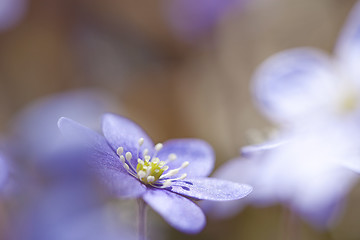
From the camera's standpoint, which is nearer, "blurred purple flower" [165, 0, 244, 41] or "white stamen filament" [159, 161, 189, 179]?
"white stamen filament" [159, 161, 189, 179]

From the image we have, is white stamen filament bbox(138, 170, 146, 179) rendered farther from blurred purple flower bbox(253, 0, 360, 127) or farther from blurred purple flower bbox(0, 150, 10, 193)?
blurred purple flower bbox(253, 0, 360, 127)

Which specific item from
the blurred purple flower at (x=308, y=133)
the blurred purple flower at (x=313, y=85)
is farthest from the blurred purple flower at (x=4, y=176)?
the blurred purple flower at (x=313, y=85)

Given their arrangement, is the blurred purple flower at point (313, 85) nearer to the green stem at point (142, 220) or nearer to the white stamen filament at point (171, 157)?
the white stamen filament at point (171, 157)

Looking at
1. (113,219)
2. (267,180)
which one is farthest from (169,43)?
(113,219)

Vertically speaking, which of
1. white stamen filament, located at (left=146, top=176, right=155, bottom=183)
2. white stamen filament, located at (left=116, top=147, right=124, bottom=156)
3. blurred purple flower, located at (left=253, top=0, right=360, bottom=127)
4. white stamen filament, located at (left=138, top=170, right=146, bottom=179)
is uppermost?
blurred purple flower, located at (left=253, top=0, right=360, bottom=127)

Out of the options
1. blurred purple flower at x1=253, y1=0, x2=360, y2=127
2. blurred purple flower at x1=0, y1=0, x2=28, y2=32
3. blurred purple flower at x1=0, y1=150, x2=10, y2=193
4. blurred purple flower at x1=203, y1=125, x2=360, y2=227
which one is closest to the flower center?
blurred purple flower at x1=0, y1=150, x2=10, y2=193

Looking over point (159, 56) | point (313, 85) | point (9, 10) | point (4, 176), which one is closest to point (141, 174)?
point (4, 176)

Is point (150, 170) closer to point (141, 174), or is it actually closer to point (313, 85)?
point (141, 174)
